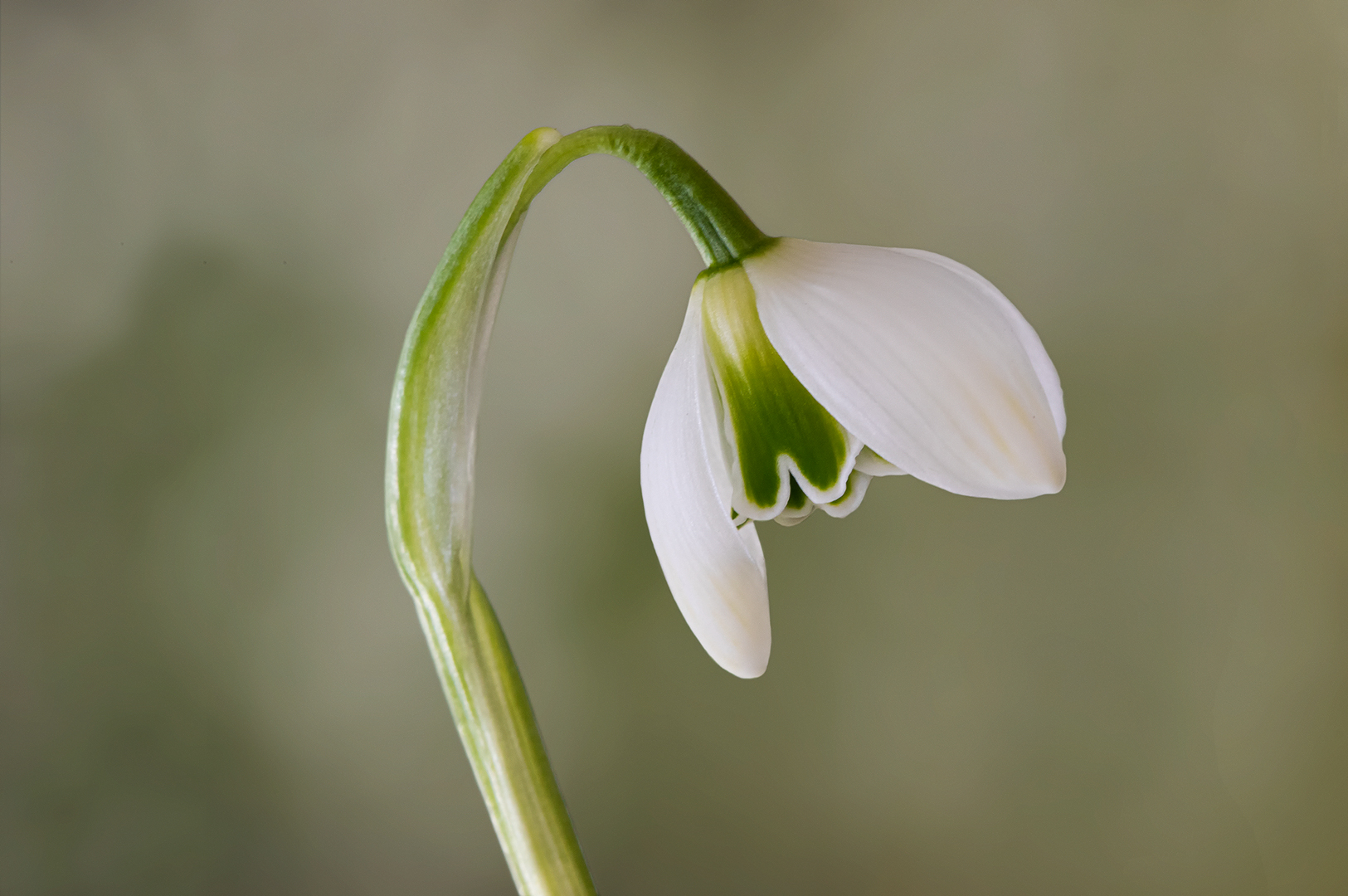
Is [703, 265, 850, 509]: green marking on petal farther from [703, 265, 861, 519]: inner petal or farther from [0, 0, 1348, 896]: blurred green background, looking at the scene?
[0, 0, 1348, 896]: blurred green background

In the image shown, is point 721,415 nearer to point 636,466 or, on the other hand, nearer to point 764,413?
point 764,413

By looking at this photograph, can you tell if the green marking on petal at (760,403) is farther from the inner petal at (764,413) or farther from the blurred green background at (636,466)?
the blurred green background at (636,466)

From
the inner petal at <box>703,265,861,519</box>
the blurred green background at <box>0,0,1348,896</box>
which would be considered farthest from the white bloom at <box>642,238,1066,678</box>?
the blurred green background at <box>0,0,1348,896</box>

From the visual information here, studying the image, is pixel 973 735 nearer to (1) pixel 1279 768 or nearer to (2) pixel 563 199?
(1) pixel 1279 768

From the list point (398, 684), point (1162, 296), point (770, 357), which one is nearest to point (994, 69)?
point (1162, 296)

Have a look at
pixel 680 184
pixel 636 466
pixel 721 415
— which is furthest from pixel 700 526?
pixel 636 466

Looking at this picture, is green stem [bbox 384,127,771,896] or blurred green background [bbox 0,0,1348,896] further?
blurred green background [bbox 0,0,1348,896]

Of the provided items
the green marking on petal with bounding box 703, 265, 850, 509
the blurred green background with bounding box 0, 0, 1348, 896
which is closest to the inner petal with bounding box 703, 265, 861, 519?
the green marking on petal with bounding box 703, 265, 850, 509

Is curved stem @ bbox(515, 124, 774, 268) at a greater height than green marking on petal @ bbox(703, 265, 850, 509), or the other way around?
curved stem @ bbox(515, 124, 774, 268)
